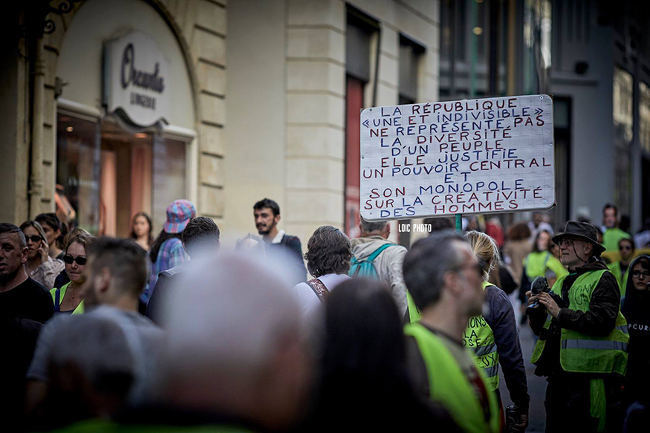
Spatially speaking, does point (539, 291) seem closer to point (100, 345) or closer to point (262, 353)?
point (100, 345)

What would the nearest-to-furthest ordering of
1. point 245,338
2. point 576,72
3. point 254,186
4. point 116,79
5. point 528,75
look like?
point 245,338 → point 116,79 → point 254,186 → point 528,75 → point 576,72

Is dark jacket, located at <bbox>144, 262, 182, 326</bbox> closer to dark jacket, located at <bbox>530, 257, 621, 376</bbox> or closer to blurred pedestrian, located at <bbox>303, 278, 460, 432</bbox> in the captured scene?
dark jacket, located at <bbox>530, 257, 621, 376</bbox>

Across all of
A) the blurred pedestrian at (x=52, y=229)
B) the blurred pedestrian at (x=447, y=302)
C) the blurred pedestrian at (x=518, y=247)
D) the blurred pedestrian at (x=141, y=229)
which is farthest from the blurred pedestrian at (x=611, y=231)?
the blurred pedestrian at (x=447, y=302)

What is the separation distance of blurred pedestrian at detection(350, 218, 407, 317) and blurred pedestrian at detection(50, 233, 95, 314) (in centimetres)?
206

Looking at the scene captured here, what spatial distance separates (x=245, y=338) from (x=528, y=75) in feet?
99.9

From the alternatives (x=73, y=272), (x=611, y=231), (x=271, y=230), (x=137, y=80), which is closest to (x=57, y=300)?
(x=73, y=272)

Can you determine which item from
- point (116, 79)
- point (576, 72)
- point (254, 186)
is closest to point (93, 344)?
point (116, 79)

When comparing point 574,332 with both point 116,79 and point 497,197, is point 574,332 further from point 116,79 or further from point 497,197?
point 116,79

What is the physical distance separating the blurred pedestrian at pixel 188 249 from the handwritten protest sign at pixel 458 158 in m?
1.08

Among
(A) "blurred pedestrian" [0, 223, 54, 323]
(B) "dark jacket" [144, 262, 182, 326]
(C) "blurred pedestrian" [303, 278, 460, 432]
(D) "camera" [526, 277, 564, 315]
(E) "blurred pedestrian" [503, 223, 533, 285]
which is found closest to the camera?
(C) "blurred pedestrian" [303, 278, 460, 432]

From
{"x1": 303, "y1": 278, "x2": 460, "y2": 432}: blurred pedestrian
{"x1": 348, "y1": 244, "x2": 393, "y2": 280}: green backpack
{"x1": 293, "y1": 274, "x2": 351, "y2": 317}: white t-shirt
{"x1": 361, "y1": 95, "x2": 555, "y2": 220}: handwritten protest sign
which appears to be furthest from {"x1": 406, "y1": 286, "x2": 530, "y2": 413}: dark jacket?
{"x1": 303, "y1": 278, "x2": 460, "y2": 432}: blurred pedestrian

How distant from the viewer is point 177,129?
13.2 m

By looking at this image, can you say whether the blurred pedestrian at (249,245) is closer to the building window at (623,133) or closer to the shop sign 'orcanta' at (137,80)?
the shop sign 'orcanta' at (137,80)

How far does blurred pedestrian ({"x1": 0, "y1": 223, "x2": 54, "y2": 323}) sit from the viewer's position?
530 cm
